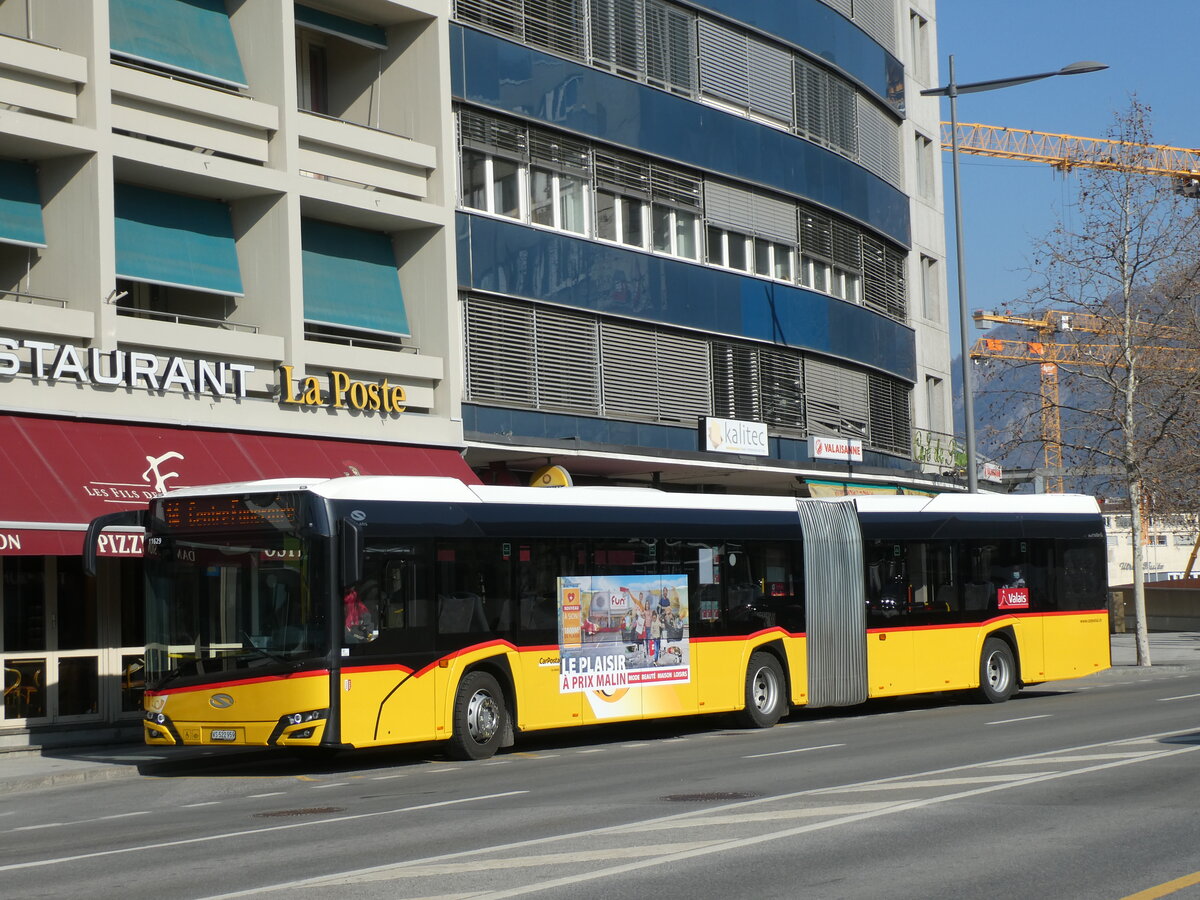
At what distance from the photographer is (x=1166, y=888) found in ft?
28.0

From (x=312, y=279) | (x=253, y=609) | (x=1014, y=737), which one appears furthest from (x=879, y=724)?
(x=312, y=279)

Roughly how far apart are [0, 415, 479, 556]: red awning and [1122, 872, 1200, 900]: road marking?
46.2 feet

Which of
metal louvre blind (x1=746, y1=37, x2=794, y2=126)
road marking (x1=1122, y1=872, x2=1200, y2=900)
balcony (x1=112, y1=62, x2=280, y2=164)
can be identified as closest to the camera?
road marking (x1=1122, y1=872, x2=1200, y2=900)

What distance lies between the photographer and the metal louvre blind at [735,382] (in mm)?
33875

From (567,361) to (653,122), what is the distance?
537 centimetres

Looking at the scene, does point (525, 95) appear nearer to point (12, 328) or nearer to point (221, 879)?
point (12, 328)

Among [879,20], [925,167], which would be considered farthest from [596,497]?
[925,167]

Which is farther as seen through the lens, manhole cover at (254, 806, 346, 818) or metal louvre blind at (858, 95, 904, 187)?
metal louvre blind at (858, 95, 904, 187)

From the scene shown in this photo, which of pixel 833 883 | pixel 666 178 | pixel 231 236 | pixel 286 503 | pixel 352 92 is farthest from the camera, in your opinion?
pixel 666 178

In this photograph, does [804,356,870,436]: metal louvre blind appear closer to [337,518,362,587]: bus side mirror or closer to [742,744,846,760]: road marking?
[742,744,846,760]: road marking

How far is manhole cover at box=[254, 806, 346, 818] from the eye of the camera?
13.7m

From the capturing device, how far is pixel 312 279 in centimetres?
2612

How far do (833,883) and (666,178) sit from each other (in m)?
24.9

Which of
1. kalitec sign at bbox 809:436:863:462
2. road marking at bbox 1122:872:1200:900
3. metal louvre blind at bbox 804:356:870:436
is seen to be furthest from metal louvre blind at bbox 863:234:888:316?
road marking at bbox 1122:872:1200:900
